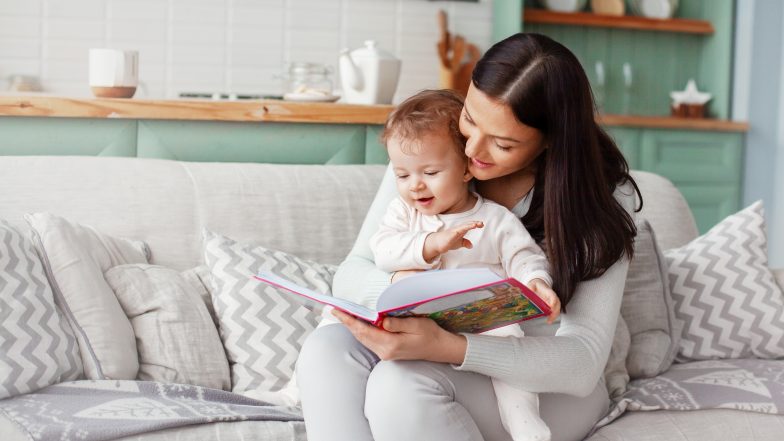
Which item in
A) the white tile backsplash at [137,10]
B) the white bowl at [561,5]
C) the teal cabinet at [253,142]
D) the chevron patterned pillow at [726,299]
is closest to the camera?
the chevron patterned pillow at [726,299]

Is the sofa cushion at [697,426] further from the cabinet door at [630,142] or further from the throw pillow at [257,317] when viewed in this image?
the cabinet door at [630,142]

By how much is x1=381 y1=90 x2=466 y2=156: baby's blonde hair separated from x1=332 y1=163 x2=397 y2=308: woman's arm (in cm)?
23

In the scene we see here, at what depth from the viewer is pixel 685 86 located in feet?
15.9

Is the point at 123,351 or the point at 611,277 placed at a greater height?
the point at 611,277

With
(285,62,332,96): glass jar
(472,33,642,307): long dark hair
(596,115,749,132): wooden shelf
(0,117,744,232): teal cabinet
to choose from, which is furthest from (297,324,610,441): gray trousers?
(596,115,749,132): wooden shelf

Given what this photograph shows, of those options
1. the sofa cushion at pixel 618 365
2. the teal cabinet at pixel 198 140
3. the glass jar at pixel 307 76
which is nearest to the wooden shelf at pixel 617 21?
the glass jar at pixel 307 76

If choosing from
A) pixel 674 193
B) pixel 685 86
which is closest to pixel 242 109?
pixel 674 193

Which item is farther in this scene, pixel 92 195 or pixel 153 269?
pixel 92 195

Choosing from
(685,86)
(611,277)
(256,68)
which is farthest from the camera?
(685,86)

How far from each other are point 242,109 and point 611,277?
1308mm

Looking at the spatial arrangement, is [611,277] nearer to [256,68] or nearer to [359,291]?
[359,291]

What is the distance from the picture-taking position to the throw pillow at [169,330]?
1926 mm

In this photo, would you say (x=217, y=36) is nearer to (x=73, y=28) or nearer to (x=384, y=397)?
(x=73, y=28)

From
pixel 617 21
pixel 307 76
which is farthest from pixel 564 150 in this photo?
pixel 617 21
